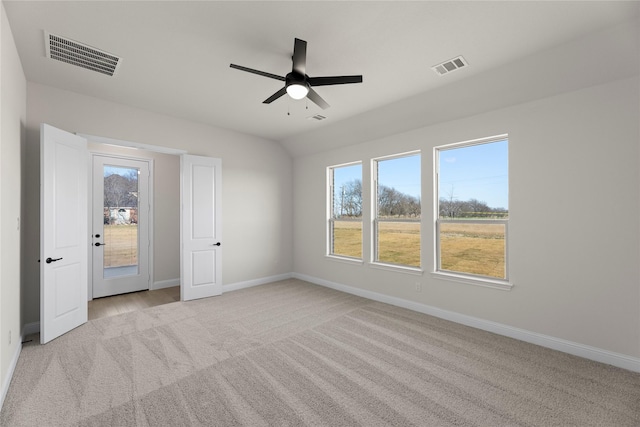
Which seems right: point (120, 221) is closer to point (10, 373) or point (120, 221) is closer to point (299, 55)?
point (10, 373)

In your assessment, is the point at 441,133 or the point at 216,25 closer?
the point at 216,25

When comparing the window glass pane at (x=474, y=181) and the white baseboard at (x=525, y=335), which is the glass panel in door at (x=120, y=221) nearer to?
the white baseboard at (x=525, y=335)

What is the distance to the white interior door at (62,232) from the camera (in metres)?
3.04

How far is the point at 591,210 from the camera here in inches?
109

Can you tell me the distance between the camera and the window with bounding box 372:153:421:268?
4.29 m

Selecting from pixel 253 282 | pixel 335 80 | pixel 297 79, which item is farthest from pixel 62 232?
pixel 335 80

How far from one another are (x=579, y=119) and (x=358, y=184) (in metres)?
3.07

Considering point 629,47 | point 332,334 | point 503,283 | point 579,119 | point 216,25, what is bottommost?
point 332,334

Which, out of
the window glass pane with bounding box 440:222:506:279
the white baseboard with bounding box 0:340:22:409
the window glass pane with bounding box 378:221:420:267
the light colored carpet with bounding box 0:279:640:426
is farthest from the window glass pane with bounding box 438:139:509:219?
the white baseboard with bounding box 0:340:22:409

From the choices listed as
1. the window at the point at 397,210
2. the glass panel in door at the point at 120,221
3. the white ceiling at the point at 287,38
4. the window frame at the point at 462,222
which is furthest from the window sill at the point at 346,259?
the glass panel in door at the point at 120,221

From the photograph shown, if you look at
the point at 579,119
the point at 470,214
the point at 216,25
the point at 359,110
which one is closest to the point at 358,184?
the point at 359,110

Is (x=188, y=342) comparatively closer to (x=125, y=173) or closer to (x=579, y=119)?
(x=125, y=173)

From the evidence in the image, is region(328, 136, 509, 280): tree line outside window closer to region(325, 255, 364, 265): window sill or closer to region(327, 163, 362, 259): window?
region(327, 163, 362, 259): window

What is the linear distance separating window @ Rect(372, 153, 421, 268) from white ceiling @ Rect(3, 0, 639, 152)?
1.23 meters
